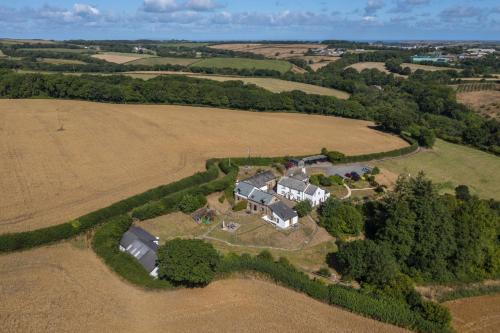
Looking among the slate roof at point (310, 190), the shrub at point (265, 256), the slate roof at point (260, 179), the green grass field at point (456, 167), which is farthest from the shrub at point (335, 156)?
the shrub at point (265, 256)

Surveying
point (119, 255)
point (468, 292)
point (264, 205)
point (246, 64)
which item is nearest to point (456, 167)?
point (468, 292)

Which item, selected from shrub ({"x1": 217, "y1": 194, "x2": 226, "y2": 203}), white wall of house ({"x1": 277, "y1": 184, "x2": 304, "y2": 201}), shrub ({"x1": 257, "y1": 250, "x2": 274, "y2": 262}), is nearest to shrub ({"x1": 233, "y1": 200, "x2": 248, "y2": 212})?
shrub ({"x1": 217, "y1": 194, "x2": 226, "y2": 203})

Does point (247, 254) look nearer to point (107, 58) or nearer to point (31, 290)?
point (31, 290)

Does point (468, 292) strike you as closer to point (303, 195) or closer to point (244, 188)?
point (303, 195)

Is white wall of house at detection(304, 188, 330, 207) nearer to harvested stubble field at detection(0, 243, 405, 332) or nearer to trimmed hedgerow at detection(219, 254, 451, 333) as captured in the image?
trimmed hedgerow at detection(219, 254, 451, 333)

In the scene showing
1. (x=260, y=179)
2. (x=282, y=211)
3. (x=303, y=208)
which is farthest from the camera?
(x=260, y=179)

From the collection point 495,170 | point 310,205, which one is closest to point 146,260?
point 310,205
